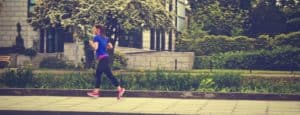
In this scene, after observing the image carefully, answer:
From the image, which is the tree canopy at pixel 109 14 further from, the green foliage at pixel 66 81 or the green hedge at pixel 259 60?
the green foliage at pixel 66 81

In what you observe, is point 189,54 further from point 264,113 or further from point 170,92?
point 264,113

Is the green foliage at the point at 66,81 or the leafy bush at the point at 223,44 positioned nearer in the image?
the green foliage at the point at 66,81

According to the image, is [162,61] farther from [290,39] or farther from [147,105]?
[147,105]

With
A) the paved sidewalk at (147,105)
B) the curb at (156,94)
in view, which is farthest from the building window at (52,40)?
the paved sidewalk at (147,105)

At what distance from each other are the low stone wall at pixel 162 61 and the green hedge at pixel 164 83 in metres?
13.5

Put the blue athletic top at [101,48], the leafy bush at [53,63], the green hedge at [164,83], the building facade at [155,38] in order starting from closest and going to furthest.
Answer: the blue athletic top at [101,48]
the green hedge at [164,83]
the leafy bush at [53,63]
the building facade at [155,38]

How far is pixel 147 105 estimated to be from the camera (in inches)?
478

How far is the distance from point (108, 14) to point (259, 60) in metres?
11.4

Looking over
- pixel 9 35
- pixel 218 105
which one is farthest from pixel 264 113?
pixel 9 35

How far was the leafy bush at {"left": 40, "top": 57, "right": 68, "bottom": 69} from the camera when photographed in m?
31.5

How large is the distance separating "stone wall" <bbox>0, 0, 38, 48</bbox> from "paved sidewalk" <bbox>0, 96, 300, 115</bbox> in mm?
24689

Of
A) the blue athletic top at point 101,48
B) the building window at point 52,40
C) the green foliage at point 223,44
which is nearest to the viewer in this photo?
the blue athletic top at point 101,48

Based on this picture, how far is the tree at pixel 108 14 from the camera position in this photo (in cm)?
2464

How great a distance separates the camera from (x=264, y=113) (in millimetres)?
10719
